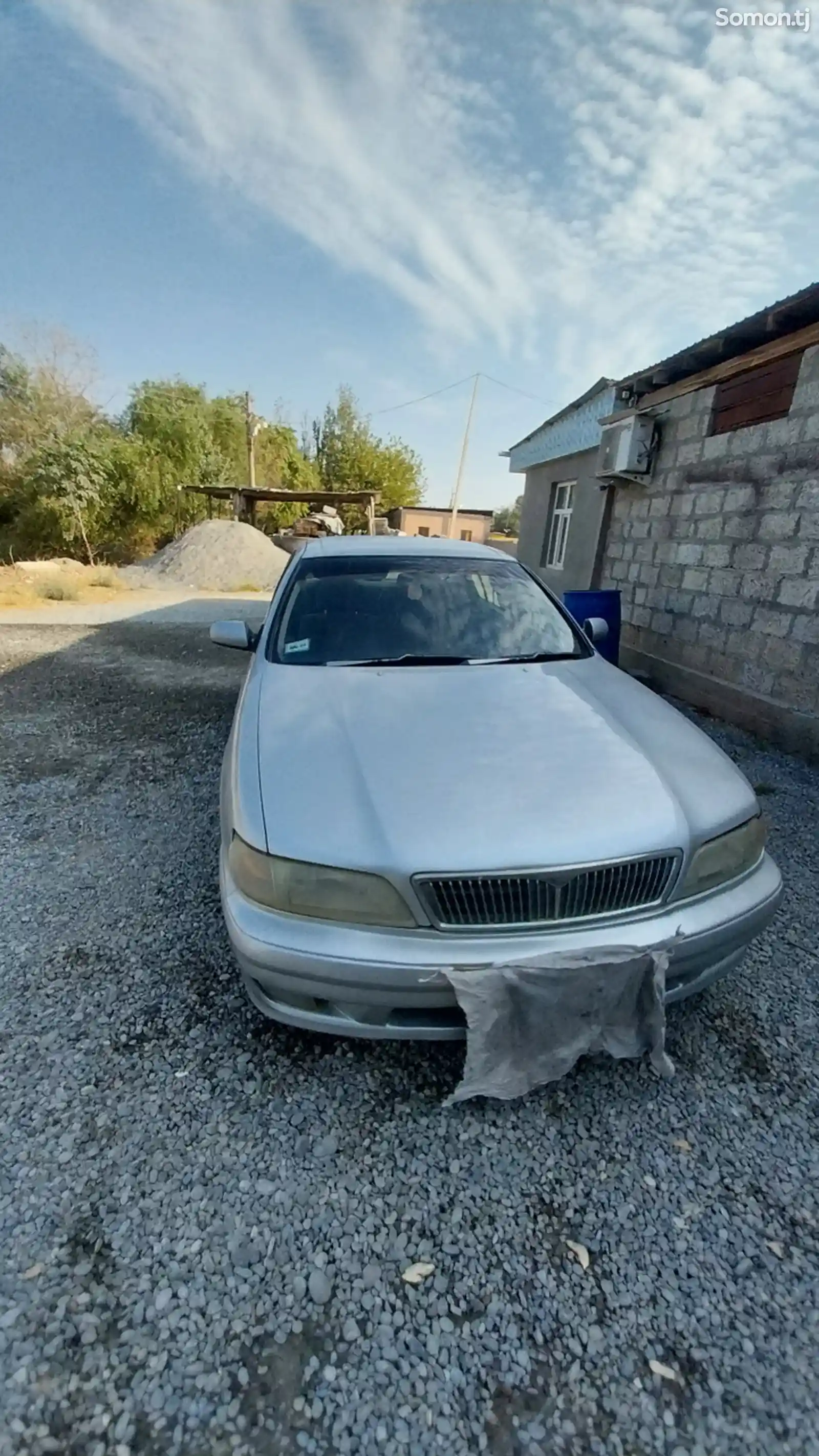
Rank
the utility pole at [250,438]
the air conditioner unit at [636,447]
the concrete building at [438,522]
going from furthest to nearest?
the concrete building at [438,522], the utility pole at [250,438], the air conditioner unit at [636,447]

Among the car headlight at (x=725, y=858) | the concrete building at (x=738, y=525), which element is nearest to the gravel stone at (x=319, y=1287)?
the car headlight at (x=725, y=858)

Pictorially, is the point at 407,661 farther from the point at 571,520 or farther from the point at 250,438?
the point at 250,438

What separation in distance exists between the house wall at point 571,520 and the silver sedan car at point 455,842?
6082mm

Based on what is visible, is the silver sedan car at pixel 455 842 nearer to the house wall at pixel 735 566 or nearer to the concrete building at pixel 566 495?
the house wall at pixel 735 566

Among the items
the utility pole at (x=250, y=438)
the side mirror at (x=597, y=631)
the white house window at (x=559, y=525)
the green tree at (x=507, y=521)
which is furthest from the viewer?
the green tree at (x=507, y=521)

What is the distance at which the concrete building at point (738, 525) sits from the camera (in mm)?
4410

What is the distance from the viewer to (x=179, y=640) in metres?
8.78

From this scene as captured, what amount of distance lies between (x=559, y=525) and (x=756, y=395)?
5.93 metres

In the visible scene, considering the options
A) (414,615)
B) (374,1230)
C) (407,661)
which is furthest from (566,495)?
(374,1230)

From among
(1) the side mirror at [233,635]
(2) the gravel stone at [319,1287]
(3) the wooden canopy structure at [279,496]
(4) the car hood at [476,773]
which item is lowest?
(2) the gravel stone at [319,1287]

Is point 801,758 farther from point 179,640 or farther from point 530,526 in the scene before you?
point 530,526

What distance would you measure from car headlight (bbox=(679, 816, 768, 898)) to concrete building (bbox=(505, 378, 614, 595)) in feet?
20.1

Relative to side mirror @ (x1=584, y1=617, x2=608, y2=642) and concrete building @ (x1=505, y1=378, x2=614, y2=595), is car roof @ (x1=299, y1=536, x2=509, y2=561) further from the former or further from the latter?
concrete building @ (x1=505, y1=378, x2=614, y2=595)

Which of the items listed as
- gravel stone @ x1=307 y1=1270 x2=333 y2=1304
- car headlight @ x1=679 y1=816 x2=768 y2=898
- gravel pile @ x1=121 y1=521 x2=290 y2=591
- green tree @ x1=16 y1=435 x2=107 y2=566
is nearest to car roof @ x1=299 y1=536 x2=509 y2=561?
car headlight @ x1=679 y1=816 x2=768 y2=898
